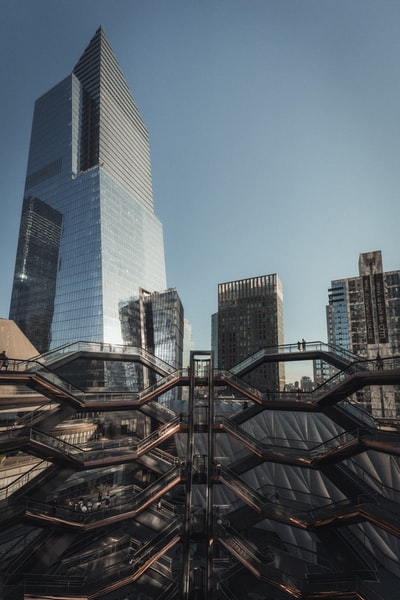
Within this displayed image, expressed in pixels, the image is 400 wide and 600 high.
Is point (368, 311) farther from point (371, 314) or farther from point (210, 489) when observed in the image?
point (210, 489)

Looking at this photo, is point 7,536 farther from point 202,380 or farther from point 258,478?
point 258,478

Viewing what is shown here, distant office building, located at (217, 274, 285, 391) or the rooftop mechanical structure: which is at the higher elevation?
distant office building, located at (217, 274, 285, 391)

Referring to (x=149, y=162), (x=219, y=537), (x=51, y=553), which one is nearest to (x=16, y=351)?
(x=51, y=553)

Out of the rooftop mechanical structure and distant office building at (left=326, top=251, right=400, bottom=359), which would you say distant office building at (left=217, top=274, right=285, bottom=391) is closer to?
distant office building at (left=326, top=251, right=400, bottom=359)

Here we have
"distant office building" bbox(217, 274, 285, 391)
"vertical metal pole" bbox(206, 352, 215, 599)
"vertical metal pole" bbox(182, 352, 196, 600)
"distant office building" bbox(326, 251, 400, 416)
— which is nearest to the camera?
"vertical metal pole" bbox(182, 352, 196, 600)

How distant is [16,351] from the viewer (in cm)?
3491

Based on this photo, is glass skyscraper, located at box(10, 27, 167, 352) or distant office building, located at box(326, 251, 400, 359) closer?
distant office building, located at box(326, 251, 400, 359)

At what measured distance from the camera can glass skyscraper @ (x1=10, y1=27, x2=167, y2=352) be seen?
9681 centimetres

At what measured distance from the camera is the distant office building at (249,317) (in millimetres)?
142750

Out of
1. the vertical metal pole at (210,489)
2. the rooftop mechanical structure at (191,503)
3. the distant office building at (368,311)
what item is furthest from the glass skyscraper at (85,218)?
the vertical metal pole at (210,489)

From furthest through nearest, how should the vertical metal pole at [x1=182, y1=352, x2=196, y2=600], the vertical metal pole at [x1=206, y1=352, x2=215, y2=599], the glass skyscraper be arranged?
the glass skyscraper < the vertical metal pole at [x1=206, y1=352, x2=215, y2=599] < the vertical metal pole at [x1=182, y1=352, x2=196, y2=600]

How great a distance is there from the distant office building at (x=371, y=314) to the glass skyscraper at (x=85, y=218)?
63747mm

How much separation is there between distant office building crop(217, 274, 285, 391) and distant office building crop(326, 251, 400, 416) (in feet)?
111

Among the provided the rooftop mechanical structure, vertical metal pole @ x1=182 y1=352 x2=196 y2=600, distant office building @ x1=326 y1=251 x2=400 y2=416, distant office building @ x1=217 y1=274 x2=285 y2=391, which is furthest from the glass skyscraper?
vertical metal pole @ x1=182 y1=352 x2=196 y2=600
